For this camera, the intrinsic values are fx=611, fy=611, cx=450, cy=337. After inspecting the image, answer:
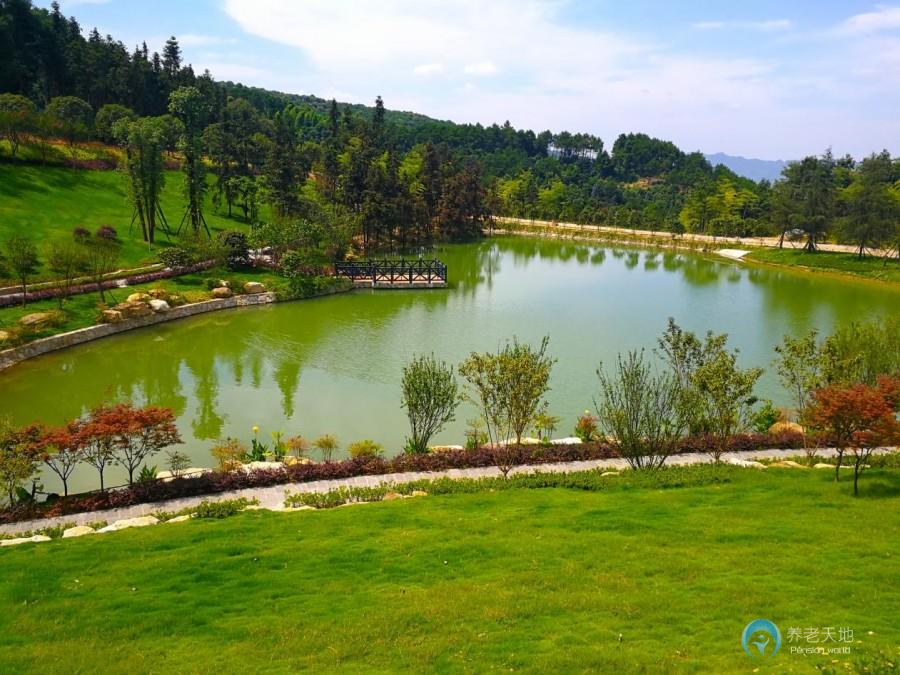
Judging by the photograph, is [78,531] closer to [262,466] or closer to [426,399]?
[262,466]

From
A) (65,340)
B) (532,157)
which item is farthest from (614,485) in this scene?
(532,157)

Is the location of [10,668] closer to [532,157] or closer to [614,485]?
[614,485]

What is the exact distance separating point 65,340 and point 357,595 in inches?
982

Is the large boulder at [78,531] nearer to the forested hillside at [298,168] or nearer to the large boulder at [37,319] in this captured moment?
the large boulder at [37,319]

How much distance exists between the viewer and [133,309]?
31750 mm

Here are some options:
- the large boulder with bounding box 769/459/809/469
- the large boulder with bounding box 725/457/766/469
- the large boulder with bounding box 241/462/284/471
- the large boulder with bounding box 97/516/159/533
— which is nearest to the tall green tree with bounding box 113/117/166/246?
the large boulder with bounding box 241/462/284/471

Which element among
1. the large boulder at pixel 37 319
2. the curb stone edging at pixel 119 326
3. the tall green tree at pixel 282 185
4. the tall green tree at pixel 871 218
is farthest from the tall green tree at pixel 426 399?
the tall green tree at pixel 871 218

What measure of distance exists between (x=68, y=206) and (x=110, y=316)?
761 inches


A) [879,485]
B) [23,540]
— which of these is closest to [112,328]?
[23,540]

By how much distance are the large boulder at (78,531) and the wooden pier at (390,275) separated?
32.3 meters

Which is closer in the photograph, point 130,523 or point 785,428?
point 130,523

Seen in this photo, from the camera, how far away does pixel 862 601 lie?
340 inches

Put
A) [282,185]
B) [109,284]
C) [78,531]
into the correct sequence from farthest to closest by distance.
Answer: [282,185] < [109,284] < [78,531]

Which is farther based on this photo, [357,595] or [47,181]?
[47,181]
